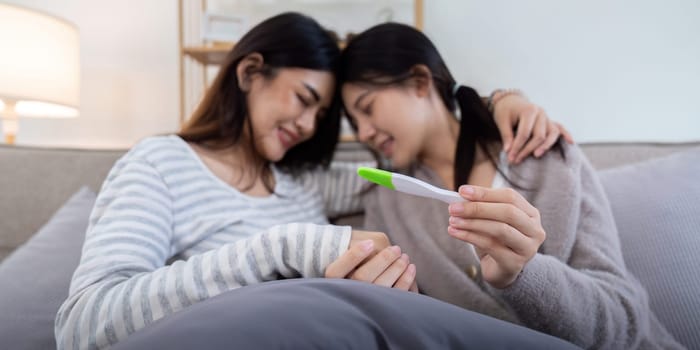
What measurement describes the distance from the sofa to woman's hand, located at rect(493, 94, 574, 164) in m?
0.17

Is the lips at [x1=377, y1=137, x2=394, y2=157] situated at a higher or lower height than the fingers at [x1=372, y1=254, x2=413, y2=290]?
higher

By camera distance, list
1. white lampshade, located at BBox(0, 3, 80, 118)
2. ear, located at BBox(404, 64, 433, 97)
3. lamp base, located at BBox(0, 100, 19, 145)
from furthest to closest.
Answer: lamp base, located at BBox(0, 100, 19, 145), white lampshade, located at BBox(0, 3, 80, 118), ear, located at BBox(404, 64, 433, 97)

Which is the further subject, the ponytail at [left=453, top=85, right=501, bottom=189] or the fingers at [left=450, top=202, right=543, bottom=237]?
the ponytail at [left=453, top=85, right=501, bottom=189]

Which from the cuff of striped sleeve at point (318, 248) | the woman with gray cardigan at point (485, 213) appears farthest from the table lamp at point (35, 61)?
the cuff of striped sleeve at point (318, 248)

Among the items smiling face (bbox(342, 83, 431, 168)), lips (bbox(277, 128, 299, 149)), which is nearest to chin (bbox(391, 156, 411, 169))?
smiling face (bbox(342, 83, 431, 168))

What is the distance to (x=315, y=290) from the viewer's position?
0.31m

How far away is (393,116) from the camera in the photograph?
0.79 metres

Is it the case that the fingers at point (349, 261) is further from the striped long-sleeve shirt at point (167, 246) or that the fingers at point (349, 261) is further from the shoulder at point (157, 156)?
the shoulder at point (157, 156)

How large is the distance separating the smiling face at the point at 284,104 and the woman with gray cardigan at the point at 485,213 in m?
0.06

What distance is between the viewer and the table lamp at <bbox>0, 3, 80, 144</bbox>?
1.13m

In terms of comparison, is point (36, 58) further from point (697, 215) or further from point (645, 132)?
point (645, 132)

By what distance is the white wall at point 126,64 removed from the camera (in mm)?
1684

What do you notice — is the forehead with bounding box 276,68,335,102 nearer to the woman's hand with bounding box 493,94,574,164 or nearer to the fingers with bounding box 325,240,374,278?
the woman's hand with bounding box 493,94,574,164

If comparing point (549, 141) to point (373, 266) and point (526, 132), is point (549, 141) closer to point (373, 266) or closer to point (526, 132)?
point (526, 132)
